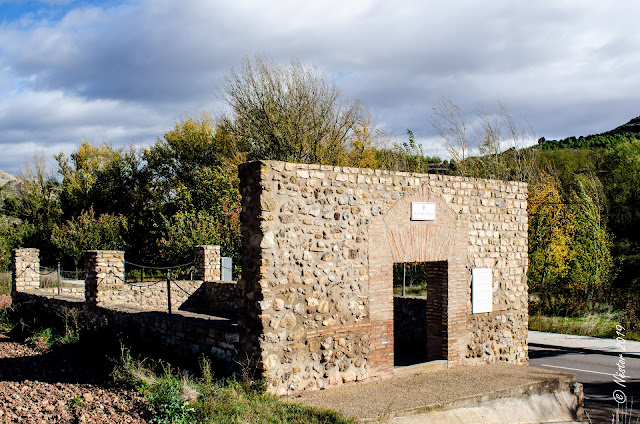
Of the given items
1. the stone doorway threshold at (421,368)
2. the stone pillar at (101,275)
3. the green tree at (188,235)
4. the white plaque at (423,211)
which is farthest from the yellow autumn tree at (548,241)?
the stone pillar at (101,275)

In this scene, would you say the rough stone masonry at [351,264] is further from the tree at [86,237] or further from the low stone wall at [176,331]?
the tree at [86,237]

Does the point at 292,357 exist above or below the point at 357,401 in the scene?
above

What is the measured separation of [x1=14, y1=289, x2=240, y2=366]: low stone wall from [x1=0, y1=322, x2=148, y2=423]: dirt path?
3.42 feet

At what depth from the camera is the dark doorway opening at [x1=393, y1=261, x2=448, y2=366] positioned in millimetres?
9547

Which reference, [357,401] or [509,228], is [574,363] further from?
[357,401]

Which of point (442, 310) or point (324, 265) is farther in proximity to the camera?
point (442, 310)

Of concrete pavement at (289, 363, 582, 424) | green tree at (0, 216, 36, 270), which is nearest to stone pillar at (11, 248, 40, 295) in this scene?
green tree at (0, 216, 36, 270)

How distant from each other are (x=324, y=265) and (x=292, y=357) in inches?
56.3

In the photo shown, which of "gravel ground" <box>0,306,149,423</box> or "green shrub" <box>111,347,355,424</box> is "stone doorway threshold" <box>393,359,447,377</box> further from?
"gravel ground" <box>0,306,149,423</box>

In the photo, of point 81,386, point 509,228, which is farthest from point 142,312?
point 509,228

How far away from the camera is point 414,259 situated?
8.86 m

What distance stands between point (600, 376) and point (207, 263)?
11385 millimetres

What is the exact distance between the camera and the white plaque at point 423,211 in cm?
887

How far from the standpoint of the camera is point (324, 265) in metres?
7.96
